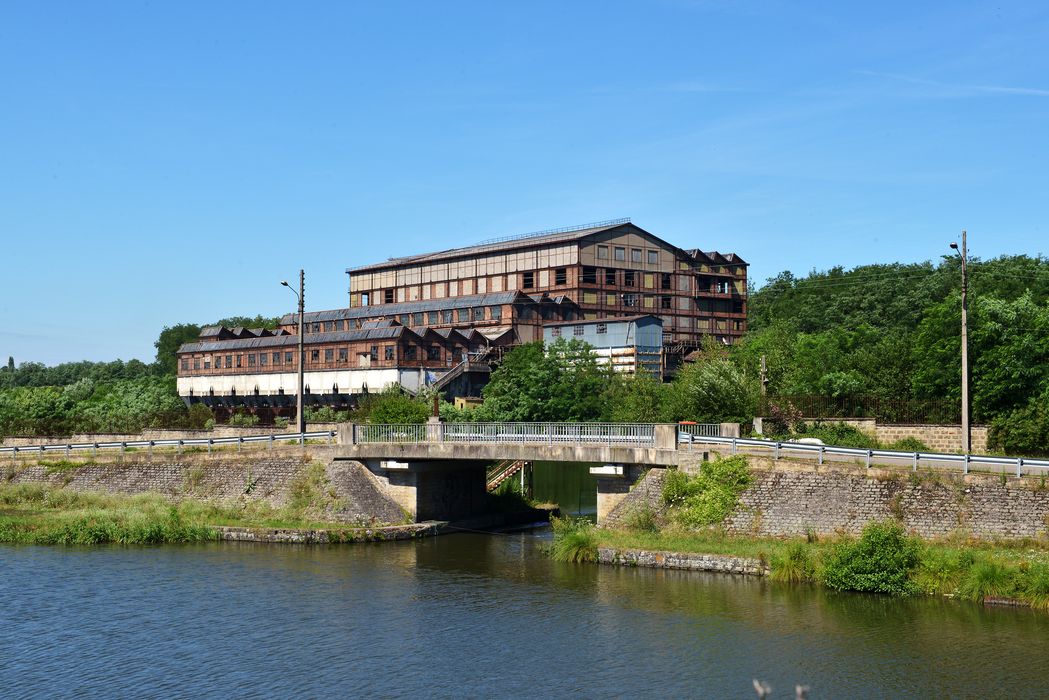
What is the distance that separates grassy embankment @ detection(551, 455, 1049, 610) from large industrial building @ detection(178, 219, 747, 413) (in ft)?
177

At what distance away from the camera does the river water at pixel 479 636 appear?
85.1 feet

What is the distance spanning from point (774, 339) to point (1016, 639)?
6579 cm

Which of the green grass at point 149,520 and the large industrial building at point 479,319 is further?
the large industrial building at point 479,319

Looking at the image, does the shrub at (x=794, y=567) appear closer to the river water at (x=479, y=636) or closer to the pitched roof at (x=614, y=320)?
the river water at (x=479, y=636)

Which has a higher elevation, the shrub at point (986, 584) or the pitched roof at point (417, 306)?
the pitched roof at point (417, 306)

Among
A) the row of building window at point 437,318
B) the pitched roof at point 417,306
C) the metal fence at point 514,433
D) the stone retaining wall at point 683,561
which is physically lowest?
the stone retaining wall at point 683,561

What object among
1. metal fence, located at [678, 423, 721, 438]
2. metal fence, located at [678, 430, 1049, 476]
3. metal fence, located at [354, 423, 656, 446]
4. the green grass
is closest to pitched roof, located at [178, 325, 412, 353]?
the green grass

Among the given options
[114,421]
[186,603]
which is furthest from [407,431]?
[114,421]

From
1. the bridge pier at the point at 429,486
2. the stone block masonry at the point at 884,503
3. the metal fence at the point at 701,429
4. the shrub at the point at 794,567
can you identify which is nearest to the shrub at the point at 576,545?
the stone block masonry at the point at 884,503

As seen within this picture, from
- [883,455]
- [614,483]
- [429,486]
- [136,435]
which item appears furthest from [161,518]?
[136,435]

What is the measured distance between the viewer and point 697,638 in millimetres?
29688

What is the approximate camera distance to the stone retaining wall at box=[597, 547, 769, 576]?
37.0m

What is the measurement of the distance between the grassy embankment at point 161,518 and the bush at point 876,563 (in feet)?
71.7

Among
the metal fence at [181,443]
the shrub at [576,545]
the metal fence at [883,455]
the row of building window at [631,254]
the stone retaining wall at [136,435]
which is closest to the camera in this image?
the metal fence at [883,455]
